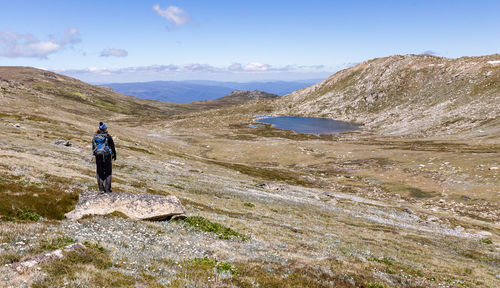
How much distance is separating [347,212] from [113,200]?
36237 mm

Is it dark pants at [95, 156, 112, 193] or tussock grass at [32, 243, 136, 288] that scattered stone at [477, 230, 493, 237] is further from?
dark pants at [95, 156, 112, 193]

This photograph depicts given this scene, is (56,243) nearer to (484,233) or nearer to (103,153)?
(103,153)

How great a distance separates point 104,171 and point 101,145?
2.26m

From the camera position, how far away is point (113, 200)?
20.0 metres

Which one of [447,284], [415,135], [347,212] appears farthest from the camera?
[415,135]

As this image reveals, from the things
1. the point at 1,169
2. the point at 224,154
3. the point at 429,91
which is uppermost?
the point at 429,91

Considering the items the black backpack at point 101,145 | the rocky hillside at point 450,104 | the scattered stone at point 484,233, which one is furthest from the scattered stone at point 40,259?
the rocky hillside at point 450,104

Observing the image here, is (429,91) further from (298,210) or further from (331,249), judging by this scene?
(331,249)

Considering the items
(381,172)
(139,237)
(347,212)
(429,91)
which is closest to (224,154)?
(381,172)

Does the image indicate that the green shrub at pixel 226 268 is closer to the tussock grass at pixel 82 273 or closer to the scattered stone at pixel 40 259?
the tussock grass at pixel 82 273

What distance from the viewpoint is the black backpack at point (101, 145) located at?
2033cm

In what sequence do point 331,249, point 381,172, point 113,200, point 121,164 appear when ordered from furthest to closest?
point 381,172, point 121,164, point 331,249, point 113,200

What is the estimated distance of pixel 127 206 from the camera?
786 inches

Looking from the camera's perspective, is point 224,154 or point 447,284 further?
point 224,154
